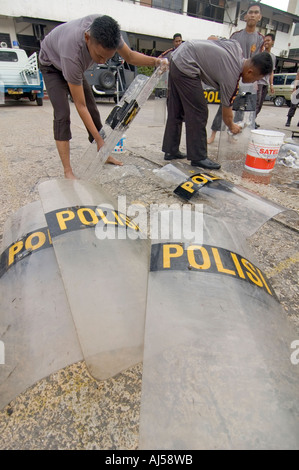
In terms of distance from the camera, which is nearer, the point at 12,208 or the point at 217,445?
the point at 217,445

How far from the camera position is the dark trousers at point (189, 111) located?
9.20ft

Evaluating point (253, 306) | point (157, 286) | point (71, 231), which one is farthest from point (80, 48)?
point (253, 306)

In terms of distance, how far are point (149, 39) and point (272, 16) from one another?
49.5 feet

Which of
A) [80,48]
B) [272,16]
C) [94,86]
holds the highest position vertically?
[272,16]

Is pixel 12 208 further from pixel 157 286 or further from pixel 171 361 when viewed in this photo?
pixel 171 361

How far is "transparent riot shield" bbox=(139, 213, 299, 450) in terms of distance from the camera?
645mm

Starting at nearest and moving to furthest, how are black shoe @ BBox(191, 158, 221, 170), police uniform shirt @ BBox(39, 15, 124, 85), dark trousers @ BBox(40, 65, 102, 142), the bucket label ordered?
police uniform shirt @ BBox(39, 15, 124, 85)
dark trousers @ BBox(40, 65, 102, 142)
the bucket label
black shoe @ BBox(191, 158, 221, 170)

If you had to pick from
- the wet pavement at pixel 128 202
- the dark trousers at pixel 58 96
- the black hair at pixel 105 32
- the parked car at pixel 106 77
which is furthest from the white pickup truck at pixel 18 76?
the black hair at pixel 105 32

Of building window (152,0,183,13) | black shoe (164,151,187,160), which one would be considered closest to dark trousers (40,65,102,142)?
black shoe (164,151,187,160)

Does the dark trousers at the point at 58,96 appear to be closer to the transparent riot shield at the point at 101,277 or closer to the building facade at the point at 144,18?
the transparent riot shield at the point at 101,277

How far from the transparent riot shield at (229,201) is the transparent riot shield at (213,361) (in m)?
1.12

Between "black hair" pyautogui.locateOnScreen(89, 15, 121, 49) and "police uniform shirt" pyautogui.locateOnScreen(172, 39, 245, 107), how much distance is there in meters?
1.11

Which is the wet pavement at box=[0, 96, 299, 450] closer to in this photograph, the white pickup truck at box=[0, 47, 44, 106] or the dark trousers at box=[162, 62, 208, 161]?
the dark trousers at box=[162, 62, 208, 161]

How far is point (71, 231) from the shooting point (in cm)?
107
